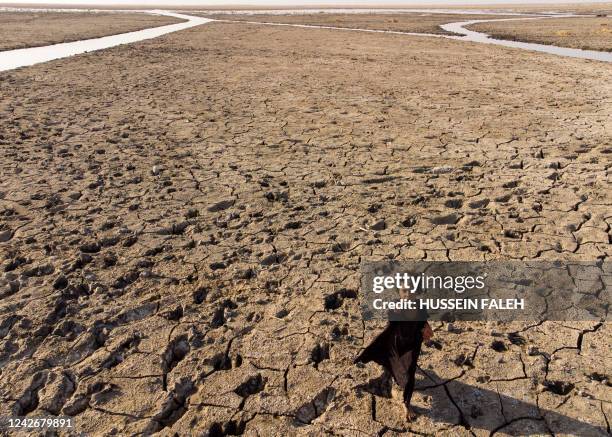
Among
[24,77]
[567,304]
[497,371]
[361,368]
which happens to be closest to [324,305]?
[361,368]

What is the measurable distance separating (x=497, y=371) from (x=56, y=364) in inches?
112

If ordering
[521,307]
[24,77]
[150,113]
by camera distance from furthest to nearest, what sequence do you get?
[24,77] < [150,113] < [521,307]

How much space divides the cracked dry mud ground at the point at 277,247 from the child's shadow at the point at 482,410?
10mm

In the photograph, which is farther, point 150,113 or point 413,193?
point 150,113

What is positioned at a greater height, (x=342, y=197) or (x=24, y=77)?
(x=24, y=77)

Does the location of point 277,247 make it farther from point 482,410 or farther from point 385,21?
point 385,21

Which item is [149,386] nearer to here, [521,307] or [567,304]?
[521,307]

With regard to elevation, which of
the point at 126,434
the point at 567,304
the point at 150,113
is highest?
the point at 150,113

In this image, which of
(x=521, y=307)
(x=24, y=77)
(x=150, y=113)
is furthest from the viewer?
(x=24, y=77)

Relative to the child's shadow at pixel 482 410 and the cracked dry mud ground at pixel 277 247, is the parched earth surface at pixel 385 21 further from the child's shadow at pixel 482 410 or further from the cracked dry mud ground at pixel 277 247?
the child's shadow at pixel 482 410

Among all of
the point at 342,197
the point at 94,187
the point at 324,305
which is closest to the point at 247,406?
the point at 324,305

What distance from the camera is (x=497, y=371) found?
274 cm

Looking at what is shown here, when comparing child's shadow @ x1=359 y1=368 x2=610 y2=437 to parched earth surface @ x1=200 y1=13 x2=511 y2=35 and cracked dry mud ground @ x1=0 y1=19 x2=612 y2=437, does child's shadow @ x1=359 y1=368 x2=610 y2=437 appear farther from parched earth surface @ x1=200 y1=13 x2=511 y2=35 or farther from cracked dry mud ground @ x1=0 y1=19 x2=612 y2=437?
parched earth surface @ x1=200 y1=13 x2=511 y2=35

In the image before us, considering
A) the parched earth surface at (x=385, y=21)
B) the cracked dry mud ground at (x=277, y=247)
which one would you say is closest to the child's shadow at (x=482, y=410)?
the cracked dry mud ground at (x=277, y=247)
